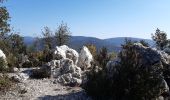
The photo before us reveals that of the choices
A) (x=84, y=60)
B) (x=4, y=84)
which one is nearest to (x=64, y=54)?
(x=84, y=60)

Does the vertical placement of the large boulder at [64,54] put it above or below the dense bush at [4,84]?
above

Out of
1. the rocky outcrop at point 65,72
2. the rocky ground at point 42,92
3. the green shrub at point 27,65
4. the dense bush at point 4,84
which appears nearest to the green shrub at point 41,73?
the rocky outcrop at point 65,72

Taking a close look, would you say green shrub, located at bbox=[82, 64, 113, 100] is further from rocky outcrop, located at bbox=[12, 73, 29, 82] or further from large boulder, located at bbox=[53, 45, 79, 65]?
large boulder, located at bbox=[53, 45, 79, 65]

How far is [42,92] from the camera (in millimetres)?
16500

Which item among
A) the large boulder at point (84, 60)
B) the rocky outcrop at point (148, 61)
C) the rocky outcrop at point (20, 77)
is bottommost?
the rocky outcrop at point (20, 77)

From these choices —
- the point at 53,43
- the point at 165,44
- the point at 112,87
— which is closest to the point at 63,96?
the point at 112,87

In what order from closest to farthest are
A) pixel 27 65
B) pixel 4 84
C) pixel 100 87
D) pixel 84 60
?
pixel 100 87, pixel 4 84, pixel 84 60, pixel 27 65

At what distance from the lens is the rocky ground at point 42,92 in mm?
15406

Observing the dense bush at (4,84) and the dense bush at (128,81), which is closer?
the dense bush at (128,81)

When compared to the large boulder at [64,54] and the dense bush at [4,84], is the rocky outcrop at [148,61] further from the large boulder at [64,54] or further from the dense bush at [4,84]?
the large boulder at [64,54]

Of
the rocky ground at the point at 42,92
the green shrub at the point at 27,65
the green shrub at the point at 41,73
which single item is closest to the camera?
the rocky ground at the point at 42,92

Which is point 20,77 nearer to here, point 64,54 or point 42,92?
point 42,92

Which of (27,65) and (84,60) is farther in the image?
(27,65)

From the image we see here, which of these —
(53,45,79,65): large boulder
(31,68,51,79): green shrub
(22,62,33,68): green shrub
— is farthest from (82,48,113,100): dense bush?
(22,62,33,68): green shrub
